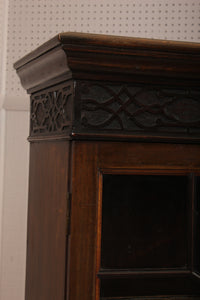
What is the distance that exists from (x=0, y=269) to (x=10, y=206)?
0.85 feet

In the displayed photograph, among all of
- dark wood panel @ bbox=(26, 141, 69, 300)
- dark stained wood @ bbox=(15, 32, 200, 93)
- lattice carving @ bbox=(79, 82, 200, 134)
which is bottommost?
dark wood panel @ bbox=(26, 141, 69, 300)

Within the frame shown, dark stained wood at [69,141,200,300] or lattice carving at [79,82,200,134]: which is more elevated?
lattice carving at [79,82,200,134]

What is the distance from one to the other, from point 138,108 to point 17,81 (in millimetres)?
868

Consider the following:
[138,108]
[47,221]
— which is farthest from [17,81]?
[138,108]

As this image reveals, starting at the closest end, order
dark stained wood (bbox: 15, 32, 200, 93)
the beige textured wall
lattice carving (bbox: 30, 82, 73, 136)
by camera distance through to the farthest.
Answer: dark stained wood (bbox: 15, 32, 200, 93)
lattice carving (bbox: 30, 82, 73, 136)
the beige textured wall

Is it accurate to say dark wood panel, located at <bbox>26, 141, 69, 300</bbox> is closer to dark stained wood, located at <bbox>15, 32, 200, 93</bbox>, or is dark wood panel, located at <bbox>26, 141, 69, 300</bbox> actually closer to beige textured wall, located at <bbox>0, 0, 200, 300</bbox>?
dark stained wood, located at <bbox>15, 32, 200, 93</bbox>

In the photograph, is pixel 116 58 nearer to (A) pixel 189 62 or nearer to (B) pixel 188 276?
(A) pixel 189 62

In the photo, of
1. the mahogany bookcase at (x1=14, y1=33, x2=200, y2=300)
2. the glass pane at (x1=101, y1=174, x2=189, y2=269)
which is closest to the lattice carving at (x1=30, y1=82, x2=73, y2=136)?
the mahogany bookcase at (x1=14, y1=33, x2=200, y2=300)

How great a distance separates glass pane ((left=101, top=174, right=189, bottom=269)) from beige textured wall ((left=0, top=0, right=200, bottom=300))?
2.62ft

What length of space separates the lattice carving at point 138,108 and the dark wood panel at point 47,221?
0.36ft

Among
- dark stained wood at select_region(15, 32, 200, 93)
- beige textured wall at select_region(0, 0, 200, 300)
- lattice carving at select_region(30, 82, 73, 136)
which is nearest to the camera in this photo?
dark stained wood at select_region(15, 32, 200, 93)

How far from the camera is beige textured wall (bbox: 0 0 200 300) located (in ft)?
5.78

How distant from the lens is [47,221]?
121 cm

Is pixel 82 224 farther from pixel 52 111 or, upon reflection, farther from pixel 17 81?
pixel 17 81
